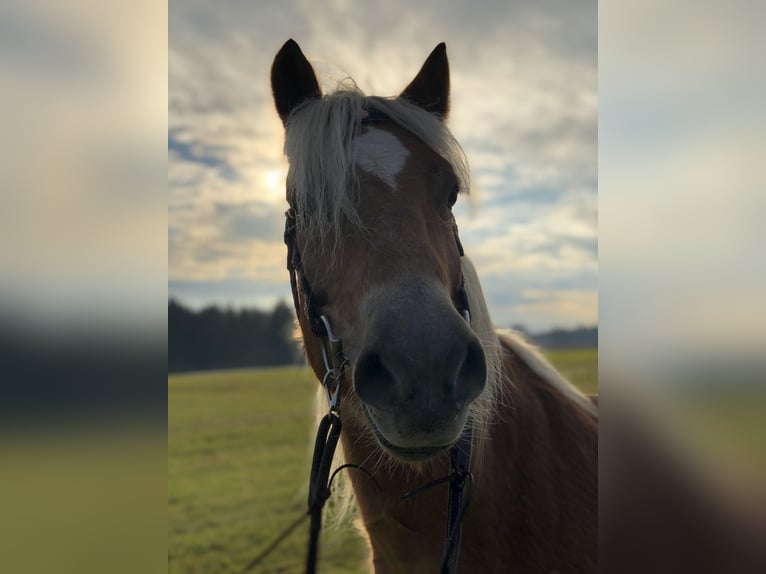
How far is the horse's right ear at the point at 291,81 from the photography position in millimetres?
2629

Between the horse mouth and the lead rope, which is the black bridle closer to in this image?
the lead rope

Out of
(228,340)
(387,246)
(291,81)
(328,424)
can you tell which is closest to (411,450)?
(328,424)

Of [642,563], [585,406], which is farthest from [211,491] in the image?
[642,563]

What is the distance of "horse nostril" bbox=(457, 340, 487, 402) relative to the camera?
1.71 meters

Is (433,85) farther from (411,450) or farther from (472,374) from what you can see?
(411,450)

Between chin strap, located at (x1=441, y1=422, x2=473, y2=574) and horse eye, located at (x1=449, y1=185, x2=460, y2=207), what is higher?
horse eye, located at (x1=449, y1=185, x2=460, y2=207)

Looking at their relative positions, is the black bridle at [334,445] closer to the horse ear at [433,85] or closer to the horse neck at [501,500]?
the horse neck at [501,500]

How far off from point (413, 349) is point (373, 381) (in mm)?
200

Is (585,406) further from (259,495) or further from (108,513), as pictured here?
(259,495)

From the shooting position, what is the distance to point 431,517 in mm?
2246

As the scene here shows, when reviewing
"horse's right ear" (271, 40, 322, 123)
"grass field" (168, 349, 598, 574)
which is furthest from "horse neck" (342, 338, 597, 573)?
"horse's right ear" (271, 40, 322, 123)

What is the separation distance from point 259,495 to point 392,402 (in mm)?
10457

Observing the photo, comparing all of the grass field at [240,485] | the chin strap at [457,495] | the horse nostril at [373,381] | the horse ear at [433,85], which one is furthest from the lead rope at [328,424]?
the horse ear at [433,85]

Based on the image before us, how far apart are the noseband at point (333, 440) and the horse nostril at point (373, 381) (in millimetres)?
362
